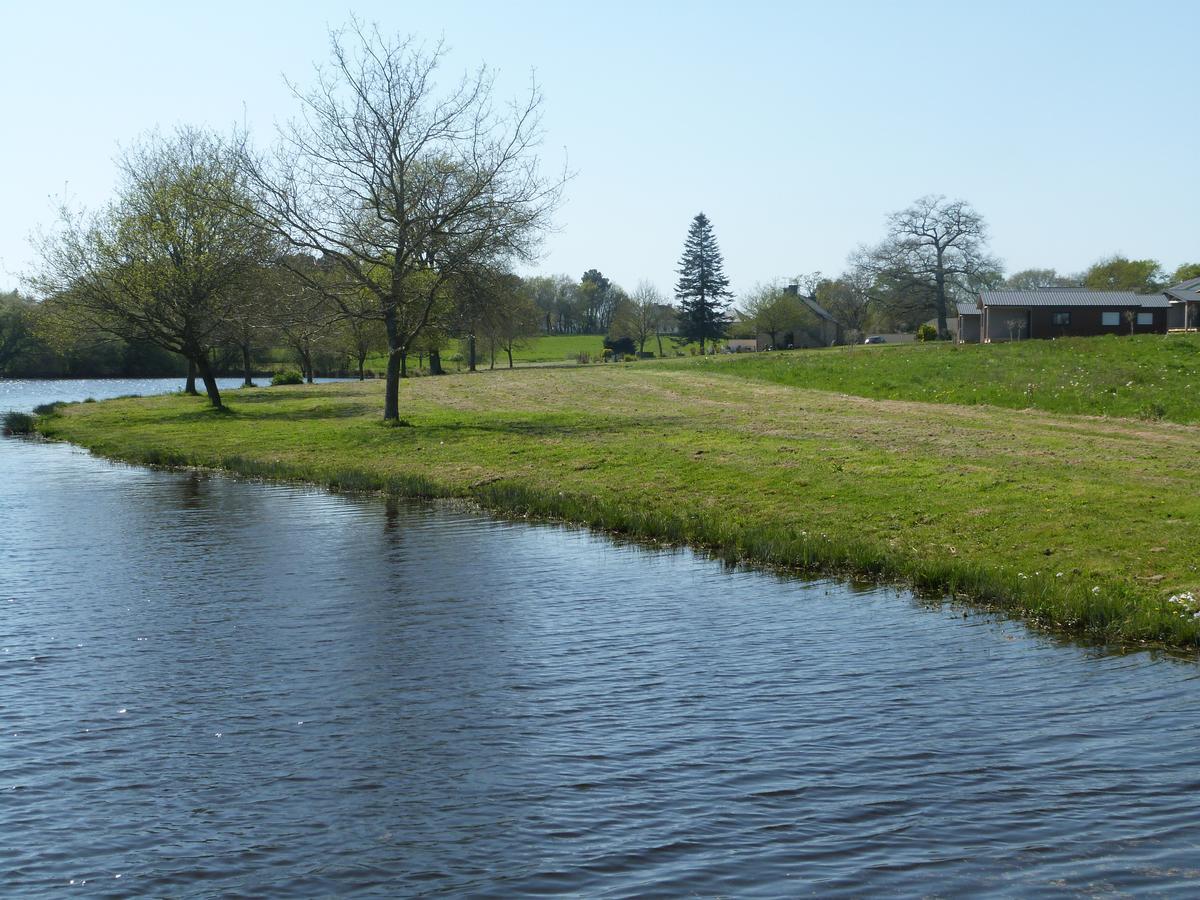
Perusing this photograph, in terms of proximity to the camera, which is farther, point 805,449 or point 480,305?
point 480,305

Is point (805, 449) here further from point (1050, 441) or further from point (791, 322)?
point (791, 322)

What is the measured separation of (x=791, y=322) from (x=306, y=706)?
124194mm

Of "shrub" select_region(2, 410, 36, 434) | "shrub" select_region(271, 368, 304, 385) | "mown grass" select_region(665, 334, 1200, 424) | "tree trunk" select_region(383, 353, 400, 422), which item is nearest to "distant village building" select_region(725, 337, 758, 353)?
"shrub" select_region(271, 368, 304, 385)

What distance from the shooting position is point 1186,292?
93.6 metres

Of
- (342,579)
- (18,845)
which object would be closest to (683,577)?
(342,579)

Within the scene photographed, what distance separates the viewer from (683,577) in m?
18.8

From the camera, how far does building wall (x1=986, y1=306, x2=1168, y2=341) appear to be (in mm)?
93312

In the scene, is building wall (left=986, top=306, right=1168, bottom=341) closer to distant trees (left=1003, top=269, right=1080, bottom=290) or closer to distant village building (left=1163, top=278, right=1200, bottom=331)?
distant village building (left=1163, top=278, right=1200, bottom=331)

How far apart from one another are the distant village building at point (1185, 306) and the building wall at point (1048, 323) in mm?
1990

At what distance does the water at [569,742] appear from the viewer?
8.30 m

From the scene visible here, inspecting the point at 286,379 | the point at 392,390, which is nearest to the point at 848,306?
the point at 286,379

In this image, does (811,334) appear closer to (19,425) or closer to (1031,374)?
(1031,374)

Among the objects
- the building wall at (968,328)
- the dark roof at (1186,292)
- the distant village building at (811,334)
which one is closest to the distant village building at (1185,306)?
the dark roof at (1186,292)

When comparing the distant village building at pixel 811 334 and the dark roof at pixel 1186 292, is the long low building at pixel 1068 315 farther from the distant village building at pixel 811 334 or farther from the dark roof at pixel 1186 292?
the distant village building at pixel 811 334
